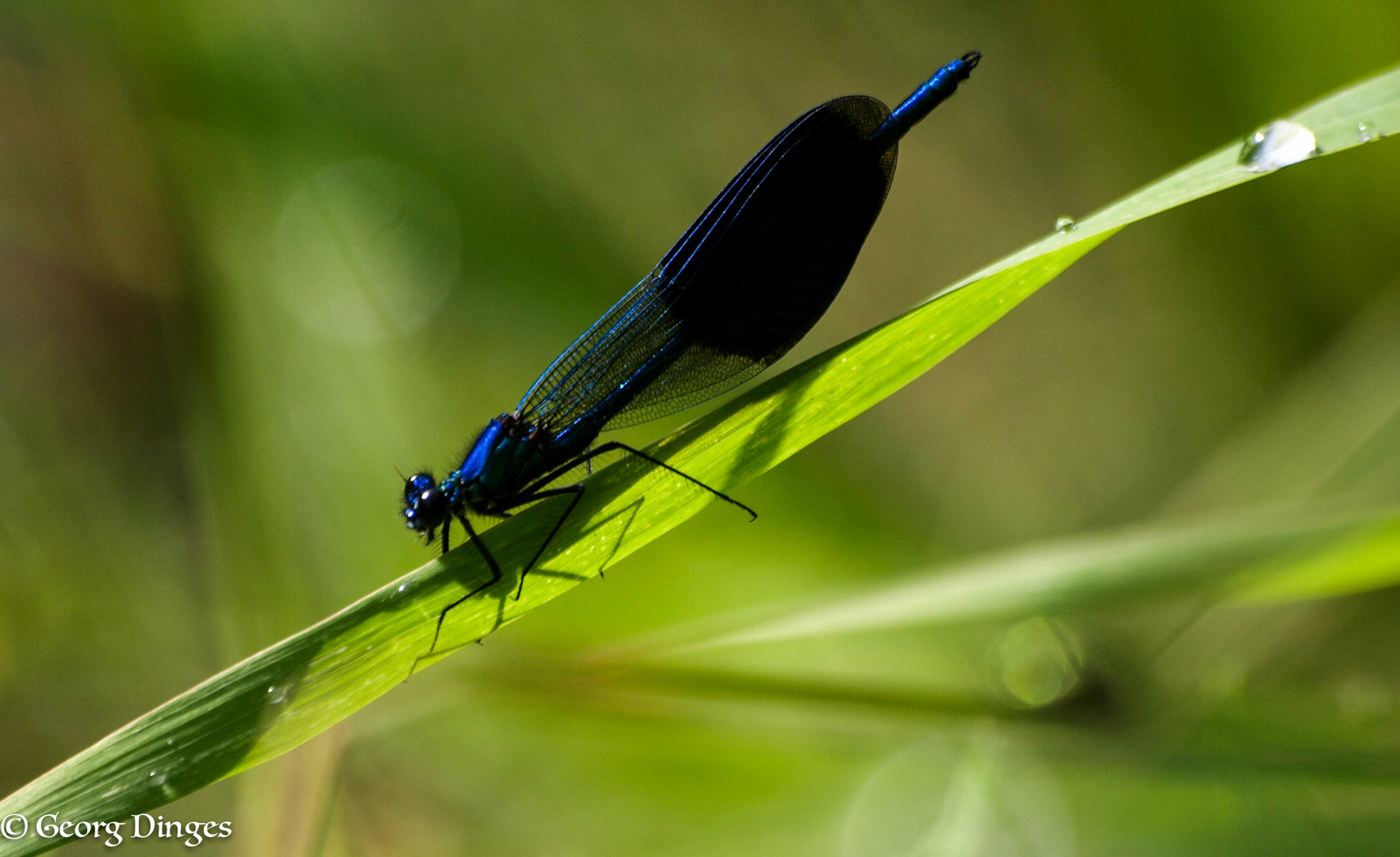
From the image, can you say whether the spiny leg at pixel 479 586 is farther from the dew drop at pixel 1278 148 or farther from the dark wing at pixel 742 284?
the dew drop at pixel 1278 148

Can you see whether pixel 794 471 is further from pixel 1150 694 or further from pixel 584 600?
pixel 1150 694

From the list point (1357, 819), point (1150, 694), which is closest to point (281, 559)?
point (1150, 694)

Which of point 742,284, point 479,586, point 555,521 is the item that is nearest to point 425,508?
point 555,521

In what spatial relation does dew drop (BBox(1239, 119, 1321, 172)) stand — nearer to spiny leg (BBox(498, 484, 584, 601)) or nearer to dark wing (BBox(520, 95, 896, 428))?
dark wing (BBox(520, 95, 896, 428))

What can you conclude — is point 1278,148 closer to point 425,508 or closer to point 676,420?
point 425,508

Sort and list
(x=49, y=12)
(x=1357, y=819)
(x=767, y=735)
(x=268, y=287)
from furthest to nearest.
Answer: (x=49, y=12)
(x=268, y=287)
(x=767, y=735)
(x=1357, y=819)
